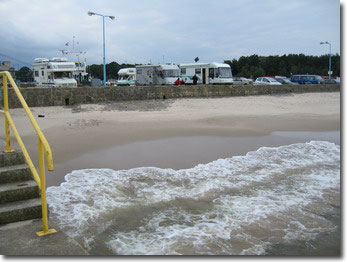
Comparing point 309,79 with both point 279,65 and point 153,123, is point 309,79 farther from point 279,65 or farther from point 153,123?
point 279,65

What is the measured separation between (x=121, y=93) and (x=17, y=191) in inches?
584

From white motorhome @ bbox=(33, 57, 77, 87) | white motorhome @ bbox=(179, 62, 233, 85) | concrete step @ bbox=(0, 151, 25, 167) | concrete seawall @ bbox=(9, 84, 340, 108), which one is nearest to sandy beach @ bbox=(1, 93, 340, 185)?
concrete seawall @ bbox=(9, 84, 340, 108)

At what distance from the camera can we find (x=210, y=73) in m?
30.4

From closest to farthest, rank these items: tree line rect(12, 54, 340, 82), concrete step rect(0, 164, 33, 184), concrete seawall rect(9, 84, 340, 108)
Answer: concrete step rect(0, 164, 33, 184) → concrete seawall rect(9, 84, 340, 108) → tree line rect(12, 54, 340, 82)

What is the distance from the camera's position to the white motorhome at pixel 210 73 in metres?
30.1

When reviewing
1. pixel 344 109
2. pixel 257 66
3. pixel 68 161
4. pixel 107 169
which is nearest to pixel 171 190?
pixel 107 169

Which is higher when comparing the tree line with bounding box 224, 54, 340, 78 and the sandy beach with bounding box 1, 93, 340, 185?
the tree line with bounding box 224, 54, 340, 78

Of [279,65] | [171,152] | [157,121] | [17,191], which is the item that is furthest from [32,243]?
[279,65]

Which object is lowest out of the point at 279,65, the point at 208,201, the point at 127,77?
the point at 208,201

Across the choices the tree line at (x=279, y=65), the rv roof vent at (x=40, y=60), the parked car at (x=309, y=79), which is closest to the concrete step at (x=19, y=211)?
the rv roof vent at (x=40, y=60)

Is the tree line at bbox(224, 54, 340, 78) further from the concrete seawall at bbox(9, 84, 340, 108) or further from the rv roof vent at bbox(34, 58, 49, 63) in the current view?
the rv roof vent at bbox(34, 58, 49, 63)

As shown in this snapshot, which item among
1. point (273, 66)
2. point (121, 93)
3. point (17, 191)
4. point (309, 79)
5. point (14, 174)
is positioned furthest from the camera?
point (273, 66)

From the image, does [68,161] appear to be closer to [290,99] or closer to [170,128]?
[170,128]

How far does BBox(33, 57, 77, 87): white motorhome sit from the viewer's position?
24281 mm
